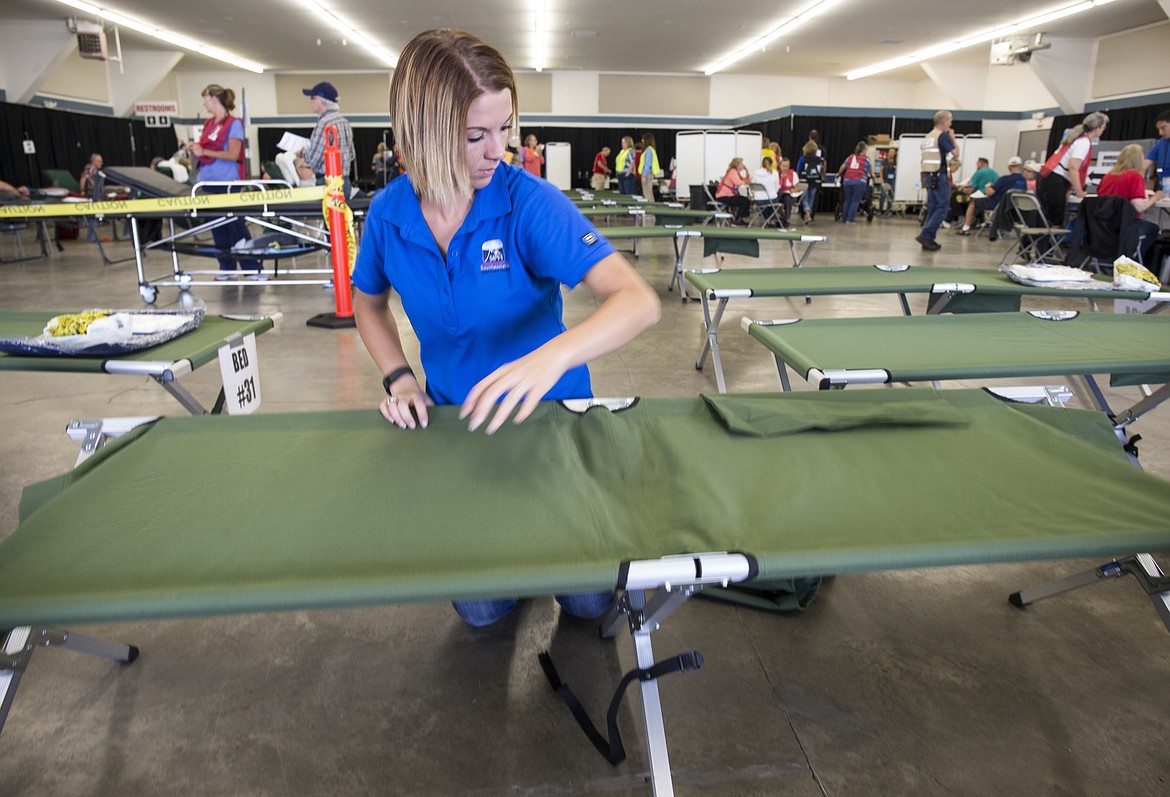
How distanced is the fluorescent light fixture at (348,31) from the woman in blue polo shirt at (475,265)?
12338 mm

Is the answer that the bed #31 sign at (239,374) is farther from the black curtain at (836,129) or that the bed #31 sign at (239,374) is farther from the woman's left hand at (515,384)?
the black curtain at (836,129)

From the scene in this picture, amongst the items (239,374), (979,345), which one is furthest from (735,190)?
(239,374)

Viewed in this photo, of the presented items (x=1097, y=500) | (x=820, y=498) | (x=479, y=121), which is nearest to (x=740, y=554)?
(x=820, y=498)

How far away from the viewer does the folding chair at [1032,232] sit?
21.8 feet

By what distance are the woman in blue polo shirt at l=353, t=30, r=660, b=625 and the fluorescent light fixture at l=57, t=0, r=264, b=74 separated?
547 inches

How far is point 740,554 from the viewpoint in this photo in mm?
851

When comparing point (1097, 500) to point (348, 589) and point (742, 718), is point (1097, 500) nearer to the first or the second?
point (742, 718)

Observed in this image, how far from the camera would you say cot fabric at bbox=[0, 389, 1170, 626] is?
81 centimetres

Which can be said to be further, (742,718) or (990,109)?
(990,109)

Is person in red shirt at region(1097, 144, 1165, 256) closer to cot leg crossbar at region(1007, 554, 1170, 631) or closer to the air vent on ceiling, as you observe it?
cot leg crossbar at region(1007, 554, 1170, 631)

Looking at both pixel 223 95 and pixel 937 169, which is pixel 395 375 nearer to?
pixel 223 95

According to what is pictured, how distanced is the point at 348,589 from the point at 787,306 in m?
4.84

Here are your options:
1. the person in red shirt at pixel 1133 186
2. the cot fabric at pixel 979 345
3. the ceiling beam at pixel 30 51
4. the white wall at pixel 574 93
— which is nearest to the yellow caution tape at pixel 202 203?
the cot fabric at pixel 979 345

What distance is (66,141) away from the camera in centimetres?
1531
